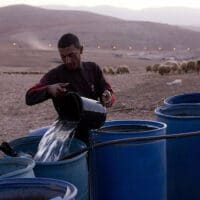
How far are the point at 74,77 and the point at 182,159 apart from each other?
3.34ft

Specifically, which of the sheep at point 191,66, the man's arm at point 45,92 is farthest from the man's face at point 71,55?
the sheep at point 191,66

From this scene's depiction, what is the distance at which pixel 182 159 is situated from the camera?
4.24m

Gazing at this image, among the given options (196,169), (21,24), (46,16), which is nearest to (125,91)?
(196,169)

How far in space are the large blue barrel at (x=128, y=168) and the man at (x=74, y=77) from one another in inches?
12.0

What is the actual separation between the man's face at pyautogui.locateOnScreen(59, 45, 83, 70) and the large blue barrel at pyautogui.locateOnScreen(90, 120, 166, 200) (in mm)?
565

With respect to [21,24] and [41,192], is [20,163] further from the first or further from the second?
[21,24]

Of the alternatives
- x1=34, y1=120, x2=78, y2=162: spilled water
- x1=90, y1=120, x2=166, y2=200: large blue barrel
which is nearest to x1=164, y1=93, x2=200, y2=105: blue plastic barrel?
x1=90, y1=120, x2=166, y2=200: large blue barrel

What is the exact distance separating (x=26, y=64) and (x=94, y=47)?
19.5 meters

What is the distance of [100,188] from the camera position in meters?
3.72

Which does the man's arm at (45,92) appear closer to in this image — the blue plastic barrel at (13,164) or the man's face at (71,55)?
the man's face at (71,55)

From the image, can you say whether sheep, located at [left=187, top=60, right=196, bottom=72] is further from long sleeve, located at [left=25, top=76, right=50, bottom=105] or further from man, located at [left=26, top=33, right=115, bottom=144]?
long sleeve, located at [left=25, top=76, right=50, bottom=105]

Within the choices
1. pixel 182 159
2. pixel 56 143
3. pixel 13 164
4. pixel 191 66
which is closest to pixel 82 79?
pixel 56 143

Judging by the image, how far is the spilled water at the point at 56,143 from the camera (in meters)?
3.36

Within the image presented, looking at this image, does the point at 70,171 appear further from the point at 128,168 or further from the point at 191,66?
the point at 191,66
